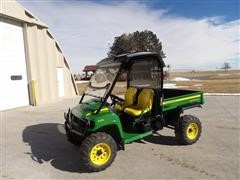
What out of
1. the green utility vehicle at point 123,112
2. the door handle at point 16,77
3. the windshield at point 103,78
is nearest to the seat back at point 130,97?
the green utility vehicle at point 123,112

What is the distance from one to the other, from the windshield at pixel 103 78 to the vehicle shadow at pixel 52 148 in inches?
49.1

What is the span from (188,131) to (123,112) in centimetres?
153

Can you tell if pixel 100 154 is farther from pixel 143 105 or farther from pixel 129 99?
pixel 129 99

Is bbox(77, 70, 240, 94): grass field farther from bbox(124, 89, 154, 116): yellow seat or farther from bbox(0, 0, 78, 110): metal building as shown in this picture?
bbox(0, 0, 78, 110): metal building

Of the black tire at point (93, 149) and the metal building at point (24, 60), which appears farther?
the metal building at point (24, 60)

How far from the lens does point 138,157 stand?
4.63 meters

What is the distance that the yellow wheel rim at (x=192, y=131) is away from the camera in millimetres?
5230

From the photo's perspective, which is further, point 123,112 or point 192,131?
point 192,131

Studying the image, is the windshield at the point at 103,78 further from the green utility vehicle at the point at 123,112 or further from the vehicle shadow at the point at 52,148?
the vehicle shadow at the point at 52,148

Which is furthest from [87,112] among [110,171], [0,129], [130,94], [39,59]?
[39,59]

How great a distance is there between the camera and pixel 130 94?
5559mm

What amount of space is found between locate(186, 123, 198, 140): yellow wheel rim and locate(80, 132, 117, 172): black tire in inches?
76.3

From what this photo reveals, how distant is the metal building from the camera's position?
10.7m

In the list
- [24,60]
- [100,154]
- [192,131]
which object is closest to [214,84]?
[24,60]
